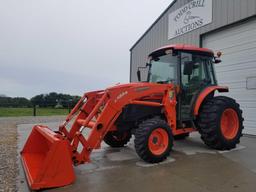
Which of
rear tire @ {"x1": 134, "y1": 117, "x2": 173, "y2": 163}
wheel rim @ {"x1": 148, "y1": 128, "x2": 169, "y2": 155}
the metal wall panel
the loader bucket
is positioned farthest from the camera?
the metal wall panel

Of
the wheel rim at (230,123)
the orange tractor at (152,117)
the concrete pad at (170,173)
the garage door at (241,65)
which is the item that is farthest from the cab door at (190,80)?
the garage door at (241,65)

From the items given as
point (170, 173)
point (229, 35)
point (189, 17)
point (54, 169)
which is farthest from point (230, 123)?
point (189, 17)

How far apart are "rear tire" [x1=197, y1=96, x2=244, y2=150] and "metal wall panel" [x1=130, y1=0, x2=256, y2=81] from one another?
3213 mm

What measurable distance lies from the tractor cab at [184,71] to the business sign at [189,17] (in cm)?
351

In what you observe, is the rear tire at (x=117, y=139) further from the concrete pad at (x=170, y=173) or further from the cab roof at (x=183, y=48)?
the cab roof at (x=183, y=48)

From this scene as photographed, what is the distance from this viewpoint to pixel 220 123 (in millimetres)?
5672

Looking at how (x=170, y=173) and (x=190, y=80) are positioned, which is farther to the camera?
(x=190, y=80)

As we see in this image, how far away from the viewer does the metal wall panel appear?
7.80 m

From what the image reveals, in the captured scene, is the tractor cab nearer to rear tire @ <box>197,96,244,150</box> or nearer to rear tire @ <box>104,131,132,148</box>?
rear tire @ <box>197,96,244,150</box>

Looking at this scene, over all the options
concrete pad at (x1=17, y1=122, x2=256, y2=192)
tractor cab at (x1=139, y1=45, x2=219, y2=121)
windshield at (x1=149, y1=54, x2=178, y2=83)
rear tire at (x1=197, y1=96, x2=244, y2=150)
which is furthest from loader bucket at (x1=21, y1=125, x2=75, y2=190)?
rear tire at (x1=197, y1=96, x2=244, y2=150)

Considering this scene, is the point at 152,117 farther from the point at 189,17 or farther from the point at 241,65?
the point at 189,17

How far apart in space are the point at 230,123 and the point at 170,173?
8.60ft

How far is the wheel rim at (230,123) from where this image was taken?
6031 millimetres

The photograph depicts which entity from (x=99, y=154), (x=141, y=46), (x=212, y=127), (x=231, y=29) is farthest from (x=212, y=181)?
(x=141, y=46)
